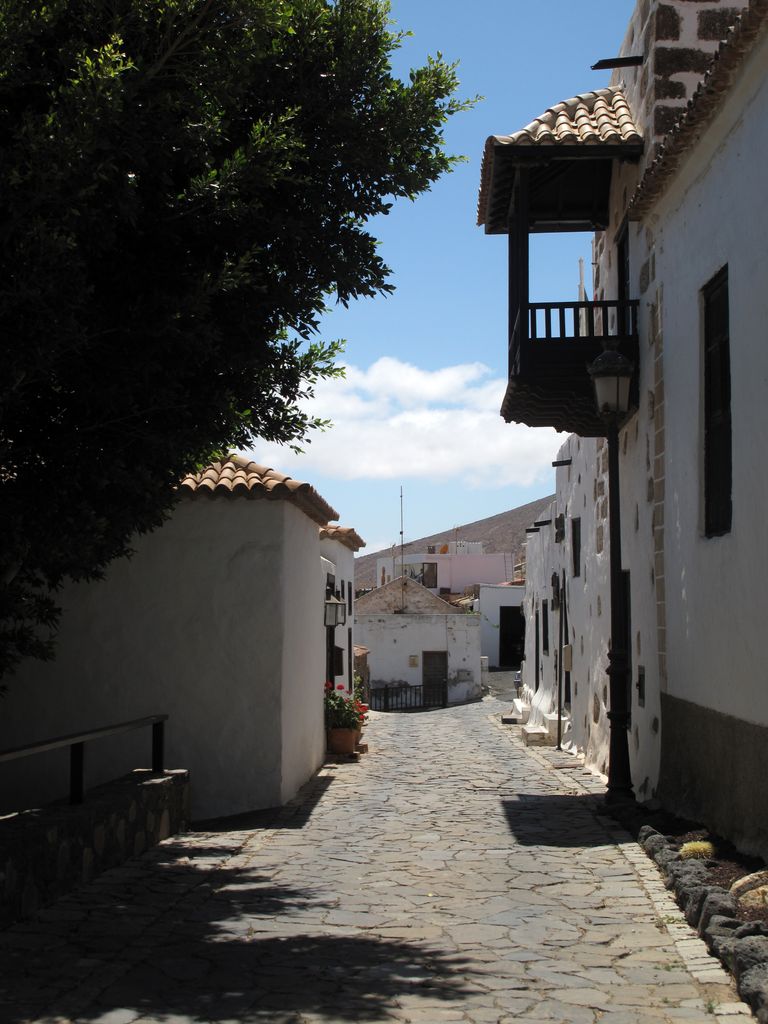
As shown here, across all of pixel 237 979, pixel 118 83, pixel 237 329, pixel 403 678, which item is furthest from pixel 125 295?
pixel 403 678

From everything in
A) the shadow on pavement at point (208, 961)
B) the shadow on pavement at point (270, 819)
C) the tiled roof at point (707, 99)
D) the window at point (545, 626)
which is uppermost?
the tiled roof at point (707, 99)

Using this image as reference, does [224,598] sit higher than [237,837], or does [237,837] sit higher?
[224,598]

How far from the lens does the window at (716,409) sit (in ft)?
26.5

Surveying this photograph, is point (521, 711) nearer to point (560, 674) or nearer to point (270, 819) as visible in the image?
point (560, 674)

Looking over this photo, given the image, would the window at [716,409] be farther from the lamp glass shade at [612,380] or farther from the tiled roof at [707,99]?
the lamp glass shade at [612,380]

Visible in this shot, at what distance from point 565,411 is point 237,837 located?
18.9ft

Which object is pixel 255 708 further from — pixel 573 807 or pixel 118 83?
pixel 118 83

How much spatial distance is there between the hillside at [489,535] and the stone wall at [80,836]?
69.3 m

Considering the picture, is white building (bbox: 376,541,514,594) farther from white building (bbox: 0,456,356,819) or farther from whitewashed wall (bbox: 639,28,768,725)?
whitewashed wall (bbox: 639,28,768,725)

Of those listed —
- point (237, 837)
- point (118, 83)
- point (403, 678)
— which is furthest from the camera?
point (403, 678)

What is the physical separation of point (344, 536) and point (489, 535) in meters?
67.5

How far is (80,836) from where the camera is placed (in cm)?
716

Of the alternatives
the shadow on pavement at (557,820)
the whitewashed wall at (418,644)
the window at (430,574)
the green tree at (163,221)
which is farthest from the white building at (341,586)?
the window at (430,574)

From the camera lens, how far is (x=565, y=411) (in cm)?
1234
